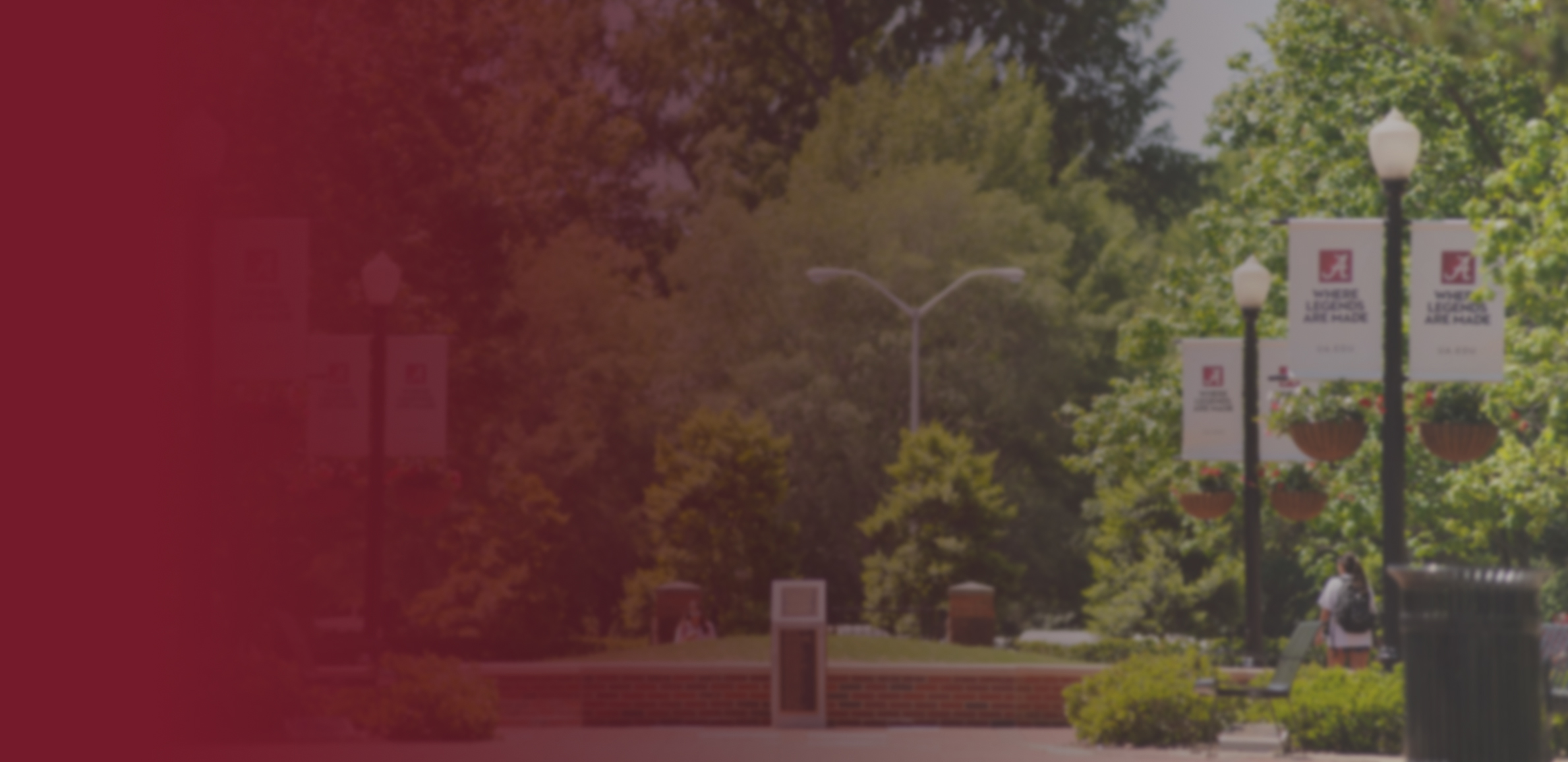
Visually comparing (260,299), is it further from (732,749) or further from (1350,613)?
(1350,613)

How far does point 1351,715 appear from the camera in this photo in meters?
18.0

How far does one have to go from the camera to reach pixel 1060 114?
63219 millimetres

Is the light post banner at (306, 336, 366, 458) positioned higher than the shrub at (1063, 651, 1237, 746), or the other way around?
the light post banner at (306, 336, 366, 458)

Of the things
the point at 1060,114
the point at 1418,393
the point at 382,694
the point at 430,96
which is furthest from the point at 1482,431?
the point at 1060,114

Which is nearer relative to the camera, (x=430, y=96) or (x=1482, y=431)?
(x=1482, y=431)

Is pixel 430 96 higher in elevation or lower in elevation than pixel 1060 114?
lower

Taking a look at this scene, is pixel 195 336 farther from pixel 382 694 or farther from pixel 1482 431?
pixel 1482 431

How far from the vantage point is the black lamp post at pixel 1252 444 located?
21328 mm

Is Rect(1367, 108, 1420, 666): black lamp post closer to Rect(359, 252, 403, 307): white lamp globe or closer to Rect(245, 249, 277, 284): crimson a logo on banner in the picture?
Rect(245, 249, 277, 284): crimson a logo on banner

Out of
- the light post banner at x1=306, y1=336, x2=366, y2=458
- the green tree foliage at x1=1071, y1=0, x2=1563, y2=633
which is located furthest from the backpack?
the light post banner at x1=306, y1=336, x2=366, y2=458

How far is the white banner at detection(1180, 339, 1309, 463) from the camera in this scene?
963 inches

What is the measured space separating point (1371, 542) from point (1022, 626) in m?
23.1

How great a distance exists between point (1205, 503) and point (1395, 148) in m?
14.3

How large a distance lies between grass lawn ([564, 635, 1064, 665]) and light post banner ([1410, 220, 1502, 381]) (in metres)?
9.40
